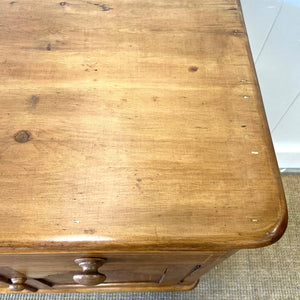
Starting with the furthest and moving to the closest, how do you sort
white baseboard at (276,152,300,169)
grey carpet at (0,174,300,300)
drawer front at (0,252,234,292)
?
1. white baseboard at (276,152,300,169)
2. grey carpet at (0,174,300,300)
3. drawer front at (0,252,234,292)

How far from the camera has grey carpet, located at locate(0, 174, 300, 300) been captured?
0.93m

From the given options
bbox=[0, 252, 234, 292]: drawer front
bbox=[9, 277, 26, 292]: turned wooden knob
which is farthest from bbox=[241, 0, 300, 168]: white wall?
bbox=[9, 277, 26, 292]: turned wooden knob

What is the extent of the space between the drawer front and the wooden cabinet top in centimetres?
13

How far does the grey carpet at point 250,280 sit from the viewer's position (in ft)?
3.04

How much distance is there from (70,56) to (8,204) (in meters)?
0.28

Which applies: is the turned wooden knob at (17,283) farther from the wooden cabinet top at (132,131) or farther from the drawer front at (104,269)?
the wooden cabinet top at (132,131)

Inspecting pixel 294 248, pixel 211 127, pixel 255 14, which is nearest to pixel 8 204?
pixel 211 127

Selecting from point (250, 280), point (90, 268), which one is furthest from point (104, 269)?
point (250, 280)

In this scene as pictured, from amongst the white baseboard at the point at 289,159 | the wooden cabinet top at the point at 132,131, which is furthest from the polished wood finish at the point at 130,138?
the white baseboard at the point at 289,159

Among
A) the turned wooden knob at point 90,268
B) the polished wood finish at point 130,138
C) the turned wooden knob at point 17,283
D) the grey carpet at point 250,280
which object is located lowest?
the grey carpet at point 250,280

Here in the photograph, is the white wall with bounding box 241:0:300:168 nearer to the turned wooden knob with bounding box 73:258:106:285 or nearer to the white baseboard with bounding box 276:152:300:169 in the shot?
the white baseboard with bounding box 276:152:300:169

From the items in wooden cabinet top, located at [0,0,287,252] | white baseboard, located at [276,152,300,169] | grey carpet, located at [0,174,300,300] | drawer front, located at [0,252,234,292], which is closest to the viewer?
wooden cabinet top, located at [0,0,287,252]

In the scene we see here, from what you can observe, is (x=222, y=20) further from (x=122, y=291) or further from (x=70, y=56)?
(x=122, y=291)

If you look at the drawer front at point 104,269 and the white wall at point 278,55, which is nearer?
the drawer front at point 104,269
